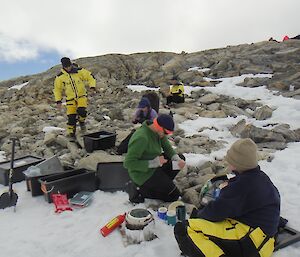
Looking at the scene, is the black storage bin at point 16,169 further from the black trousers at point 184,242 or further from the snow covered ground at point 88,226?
the black trousers at point 184,242

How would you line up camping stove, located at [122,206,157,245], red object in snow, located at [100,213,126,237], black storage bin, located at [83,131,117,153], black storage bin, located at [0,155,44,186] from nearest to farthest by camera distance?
camping stove, located at [122,206,157,245] < red object in snow, located at [100,213,126,237] < black storage bin, located at [0,155,44,186] < black storage bin, located at [83,131,117,153]

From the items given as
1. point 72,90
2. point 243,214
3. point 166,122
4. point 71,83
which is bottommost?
point 243,214

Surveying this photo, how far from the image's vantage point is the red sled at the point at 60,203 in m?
4.90

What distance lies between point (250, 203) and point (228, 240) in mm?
421

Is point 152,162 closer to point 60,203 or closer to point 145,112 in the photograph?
point 60,203

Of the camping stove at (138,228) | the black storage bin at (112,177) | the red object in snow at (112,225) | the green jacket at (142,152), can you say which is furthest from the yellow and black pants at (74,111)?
the camping stove at (138,228)

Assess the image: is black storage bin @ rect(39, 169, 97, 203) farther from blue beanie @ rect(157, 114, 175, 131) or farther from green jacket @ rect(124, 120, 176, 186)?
blue beanie @ rect(157, 114, 175, 131)

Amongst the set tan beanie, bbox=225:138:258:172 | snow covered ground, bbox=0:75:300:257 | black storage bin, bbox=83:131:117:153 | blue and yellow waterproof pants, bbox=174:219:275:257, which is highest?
tan beanie, bbox=225:138:258:172

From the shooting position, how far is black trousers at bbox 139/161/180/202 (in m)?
4.93

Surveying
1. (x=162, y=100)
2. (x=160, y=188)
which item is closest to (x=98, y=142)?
(x=160, y=188)

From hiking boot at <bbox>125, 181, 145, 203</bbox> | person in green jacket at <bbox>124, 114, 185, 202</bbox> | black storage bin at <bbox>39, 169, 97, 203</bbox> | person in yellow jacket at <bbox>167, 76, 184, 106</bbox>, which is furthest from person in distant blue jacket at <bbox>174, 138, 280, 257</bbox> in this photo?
person in yellow jacket at <bbox>167, 76, 184, 106</bbox>

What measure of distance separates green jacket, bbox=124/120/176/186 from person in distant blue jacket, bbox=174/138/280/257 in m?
1.56

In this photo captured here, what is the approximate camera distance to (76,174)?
567 cm

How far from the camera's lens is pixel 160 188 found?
4945mm
